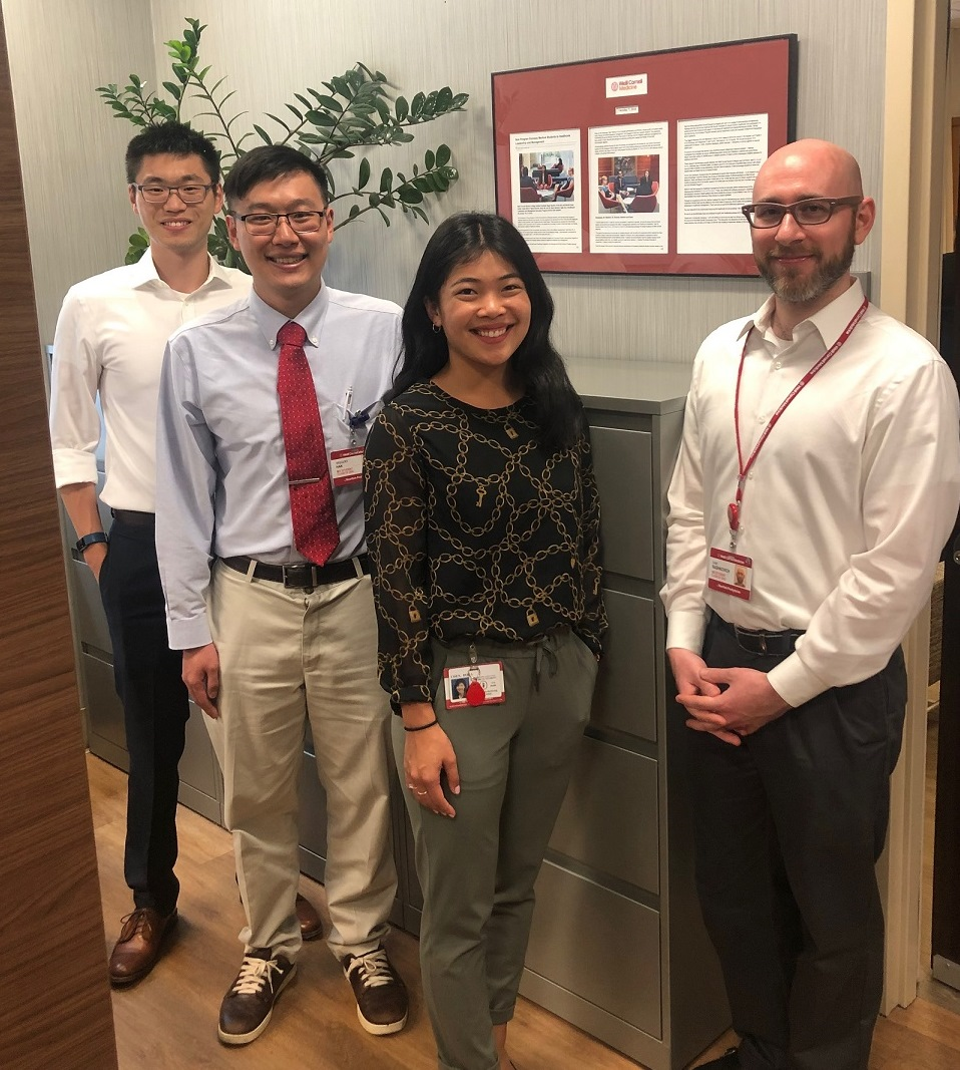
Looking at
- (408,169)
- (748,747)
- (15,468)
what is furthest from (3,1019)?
(408,169)

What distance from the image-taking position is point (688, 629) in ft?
6.33

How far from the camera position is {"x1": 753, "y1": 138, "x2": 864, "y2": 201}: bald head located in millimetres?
1676

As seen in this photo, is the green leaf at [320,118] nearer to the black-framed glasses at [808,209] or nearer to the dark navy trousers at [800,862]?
the black-framed glasses at [808,209]

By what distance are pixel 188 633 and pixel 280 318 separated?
0.66 metres

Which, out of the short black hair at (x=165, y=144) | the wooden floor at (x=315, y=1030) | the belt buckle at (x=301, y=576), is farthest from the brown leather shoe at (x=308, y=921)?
the short black hair at (x=165, y=144)

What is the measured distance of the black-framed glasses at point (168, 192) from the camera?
2.48m

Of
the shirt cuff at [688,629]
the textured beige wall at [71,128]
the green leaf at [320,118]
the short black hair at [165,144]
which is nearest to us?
the shirt cuff at [688,629]

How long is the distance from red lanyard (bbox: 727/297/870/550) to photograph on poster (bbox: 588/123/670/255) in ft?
2.05

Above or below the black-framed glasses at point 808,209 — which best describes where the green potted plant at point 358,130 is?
above

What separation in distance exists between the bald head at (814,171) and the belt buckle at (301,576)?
42.8 inches

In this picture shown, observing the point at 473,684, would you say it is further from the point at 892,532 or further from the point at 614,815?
the point at 892,532

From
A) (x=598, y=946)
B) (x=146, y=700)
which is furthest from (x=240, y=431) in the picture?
(x=598, y=946)

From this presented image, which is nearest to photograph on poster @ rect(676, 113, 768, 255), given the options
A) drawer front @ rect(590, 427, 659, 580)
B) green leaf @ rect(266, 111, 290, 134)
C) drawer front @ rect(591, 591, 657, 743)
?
drawer front @ rect(590, 427, 659, 580)

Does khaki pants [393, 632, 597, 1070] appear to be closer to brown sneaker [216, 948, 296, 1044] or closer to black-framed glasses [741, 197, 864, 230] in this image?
brown sneaker [216, 948, 296, 1044]
